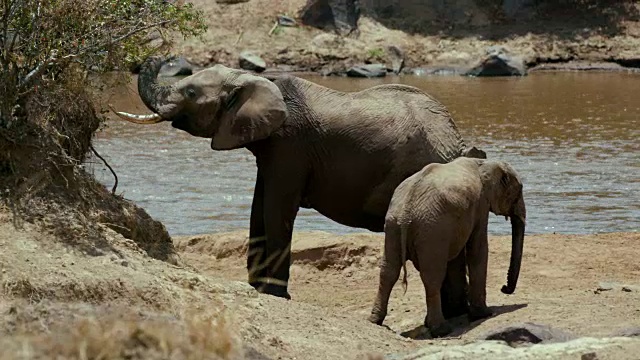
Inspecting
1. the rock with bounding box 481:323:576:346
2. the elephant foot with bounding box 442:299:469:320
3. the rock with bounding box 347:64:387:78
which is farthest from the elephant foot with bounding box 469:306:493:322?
the rock with bounding box 347:64:387:78

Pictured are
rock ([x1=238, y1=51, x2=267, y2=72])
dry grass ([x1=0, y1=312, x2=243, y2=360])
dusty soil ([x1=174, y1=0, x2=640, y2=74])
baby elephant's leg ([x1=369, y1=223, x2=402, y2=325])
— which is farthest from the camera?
dusty soil ([x1=174, y1=0, x2=640, y2=74])

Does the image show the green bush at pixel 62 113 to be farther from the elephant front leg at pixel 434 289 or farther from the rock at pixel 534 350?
the rock at pixel 534 350

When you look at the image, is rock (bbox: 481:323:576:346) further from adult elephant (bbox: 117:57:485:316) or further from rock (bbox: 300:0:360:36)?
rock (bbox: 300:0:360:36)

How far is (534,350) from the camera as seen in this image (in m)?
7.54

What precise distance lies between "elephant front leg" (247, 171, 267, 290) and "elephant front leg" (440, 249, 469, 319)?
1.78 metres

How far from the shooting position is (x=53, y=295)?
25.4 feet

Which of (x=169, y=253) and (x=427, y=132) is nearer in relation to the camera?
(x=169, y=253)

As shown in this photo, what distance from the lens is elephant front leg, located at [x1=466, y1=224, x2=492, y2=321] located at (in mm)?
10570

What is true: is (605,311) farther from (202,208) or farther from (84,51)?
(202,208)

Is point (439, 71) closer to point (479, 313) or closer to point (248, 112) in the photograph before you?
point (248, 112)

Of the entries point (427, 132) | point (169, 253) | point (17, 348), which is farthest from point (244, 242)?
point (17, 348)

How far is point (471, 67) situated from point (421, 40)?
9.09 feet

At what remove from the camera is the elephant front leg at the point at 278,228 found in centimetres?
1150

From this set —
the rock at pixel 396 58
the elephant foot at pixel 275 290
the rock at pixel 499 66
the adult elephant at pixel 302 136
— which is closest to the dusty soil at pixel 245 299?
the elephant foot at pixel 275 290
